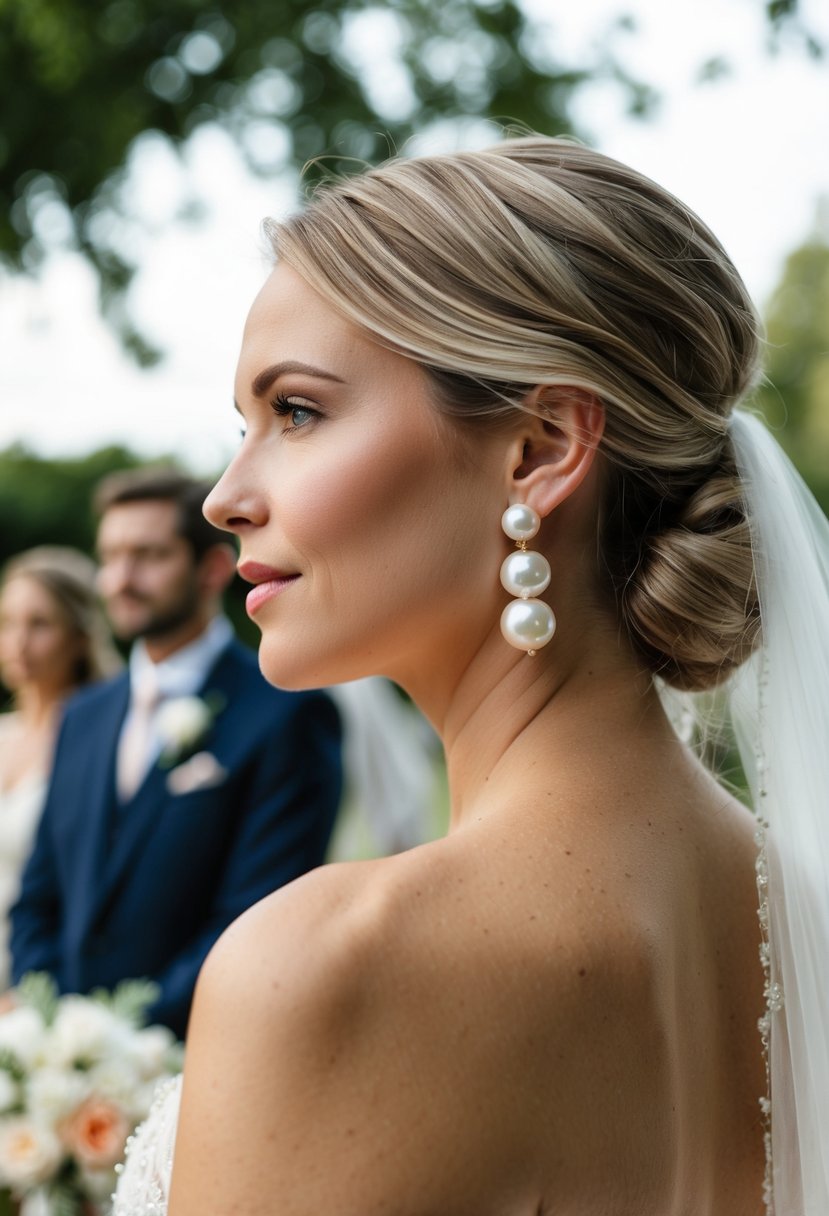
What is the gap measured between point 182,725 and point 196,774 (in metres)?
0.20

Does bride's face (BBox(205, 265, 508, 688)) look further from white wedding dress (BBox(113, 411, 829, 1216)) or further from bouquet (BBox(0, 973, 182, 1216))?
bouquet (BBox(0, 973, 182, 1216))

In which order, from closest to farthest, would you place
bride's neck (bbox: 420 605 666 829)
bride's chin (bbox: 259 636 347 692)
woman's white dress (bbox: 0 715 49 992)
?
bride's neck (bbox: 420 605 666 829)
bride's chin (bbox: 259 636 347 692)
woman's white dress (bbox: 0 715 49 992)

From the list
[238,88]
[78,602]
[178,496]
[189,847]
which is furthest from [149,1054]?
[238,88]

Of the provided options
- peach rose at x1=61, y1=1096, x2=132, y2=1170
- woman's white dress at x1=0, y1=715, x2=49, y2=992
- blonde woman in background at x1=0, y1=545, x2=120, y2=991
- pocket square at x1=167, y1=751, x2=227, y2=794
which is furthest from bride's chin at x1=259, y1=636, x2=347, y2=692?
blonde woman in background at x1=0, y1=545, x2=120, y2=991

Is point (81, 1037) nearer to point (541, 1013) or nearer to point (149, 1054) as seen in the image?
point (149, 1054)

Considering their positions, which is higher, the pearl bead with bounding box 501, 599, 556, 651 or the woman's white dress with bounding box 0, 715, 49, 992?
the pearl bead with bounding box 501, 599, 556, 651

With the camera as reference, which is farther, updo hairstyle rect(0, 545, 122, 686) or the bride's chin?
updo hairstyle rect(0, 545, 122, 686)

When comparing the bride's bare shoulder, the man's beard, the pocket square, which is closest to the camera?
the bride's bare shoulder

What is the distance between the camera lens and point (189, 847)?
477cm

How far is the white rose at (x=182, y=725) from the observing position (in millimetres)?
4934

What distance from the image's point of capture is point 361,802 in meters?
7.25

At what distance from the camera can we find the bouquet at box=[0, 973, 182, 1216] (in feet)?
10.4

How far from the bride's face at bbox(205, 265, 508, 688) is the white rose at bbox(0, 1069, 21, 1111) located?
192 cm

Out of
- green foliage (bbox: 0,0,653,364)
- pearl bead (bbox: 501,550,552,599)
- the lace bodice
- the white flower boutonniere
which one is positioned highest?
green foliage (bbox: 0,0,653,364)
